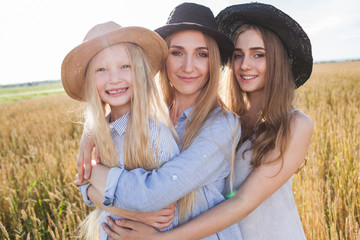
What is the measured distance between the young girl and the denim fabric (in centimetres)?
19

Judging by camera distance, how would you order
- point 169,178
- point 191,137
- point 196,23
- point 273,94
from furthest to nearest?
point 196,23 < point 273,94 < point 191,137 < point 169,178

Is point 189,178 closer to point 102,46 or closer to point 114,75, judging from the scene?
point 114,75

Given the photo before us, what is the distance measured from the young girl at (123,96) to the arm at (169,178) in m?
0.19

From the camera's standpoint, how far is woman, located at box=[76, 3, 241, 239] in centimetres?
124

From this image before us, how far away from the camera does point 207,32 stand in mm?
1760

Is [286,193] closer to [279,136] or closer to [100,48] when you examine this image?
[279,136]

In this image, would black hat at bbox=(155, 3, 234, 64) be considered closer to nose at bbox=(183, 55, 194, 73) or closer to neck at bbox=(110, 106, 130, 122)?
nose at bbox=(183, 55, 194, 73)

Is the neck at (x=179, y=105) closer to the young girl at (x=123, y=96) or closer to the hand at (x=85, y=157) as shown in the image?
the young girl at (x=123, y=96)

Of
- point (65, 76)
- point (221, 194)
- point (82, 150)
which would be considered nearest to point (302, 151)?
point (221, 194)

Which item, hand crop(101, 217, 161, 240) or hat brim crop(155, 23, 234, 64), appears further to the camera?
hat brim crop(155, 23, 234, 64)

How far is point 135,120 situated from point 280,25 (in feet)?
3.45

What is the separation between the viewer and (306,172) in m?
2.71

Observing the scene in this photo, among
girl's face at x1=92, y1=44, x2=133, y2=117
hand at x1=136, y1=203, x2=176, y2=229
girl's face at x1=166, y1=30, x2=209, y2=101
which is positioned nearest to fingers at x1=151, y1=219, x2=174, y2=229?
hand at x1=136, y1=203, x2=176, y2=229

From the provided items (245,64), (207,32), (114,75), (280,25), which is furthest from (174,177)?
(280,25)
